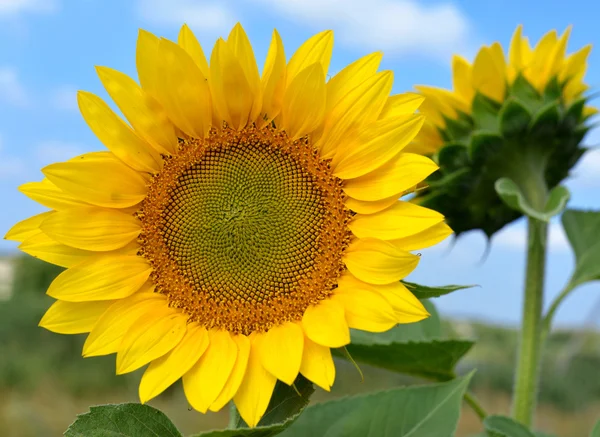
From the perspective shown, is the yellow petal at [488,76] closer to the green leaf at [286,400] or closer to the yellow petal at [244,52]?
the yellow petal at [244,52]

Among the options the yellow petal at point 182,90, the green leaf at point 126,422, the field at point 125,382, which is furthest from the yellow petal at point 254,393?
the field at point 125,382

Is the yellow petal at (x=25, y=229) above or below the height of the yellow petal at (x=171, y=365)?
above

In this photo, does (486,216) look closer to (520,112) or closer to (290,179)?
(520,112)

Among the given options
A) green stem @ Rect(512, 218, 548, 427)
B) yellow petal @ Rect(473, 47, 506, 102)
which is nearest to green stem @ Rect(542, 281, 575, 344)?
green stem @ Rect(512, 218, 548, 427)

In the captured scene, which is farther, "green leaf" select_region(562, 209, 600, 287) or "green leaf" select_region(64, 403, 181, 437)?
"green leaf" select_region(562, 209, 600, 287)

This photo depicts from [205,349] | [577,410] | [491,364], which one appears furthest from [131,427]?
[491,364]

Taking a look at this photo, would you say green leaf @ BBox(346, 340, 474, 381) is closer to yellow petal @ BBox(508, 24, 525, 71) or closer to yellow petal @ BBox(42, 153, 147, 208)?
yellow petal @ BBox(42, 153, 147, 208)
